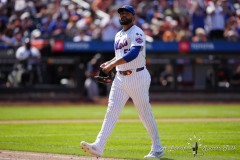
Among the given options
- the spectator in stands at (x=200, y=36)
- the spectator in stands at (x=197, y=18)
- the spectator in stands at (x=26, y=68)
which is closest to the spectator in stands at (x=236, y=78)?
the spectator in stands at (x=200, y=36)

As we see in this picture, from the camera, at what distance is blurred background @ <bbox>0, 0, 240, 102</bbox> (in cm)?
1941

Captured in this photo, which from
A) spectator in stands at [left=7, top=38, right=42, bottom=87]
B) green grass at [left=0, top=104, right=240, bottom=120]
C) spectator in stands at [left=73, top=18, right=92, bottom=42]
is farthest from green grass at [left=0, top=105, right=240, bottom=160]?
spectator in stands at [left=73, top=18, right=92, bottom=42]

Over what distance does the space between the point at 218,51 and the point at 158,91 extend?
247 centimetres

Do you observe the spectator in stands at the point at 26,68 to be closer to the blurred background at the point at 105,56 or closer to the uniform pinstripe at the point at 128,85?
the blurred background at the point at 105,56

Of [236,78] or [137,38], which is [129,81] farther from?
[236,78]

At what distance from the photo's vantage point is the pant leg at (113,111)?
25.0 ft

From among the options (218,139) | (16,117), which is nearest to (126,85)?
(218,139)

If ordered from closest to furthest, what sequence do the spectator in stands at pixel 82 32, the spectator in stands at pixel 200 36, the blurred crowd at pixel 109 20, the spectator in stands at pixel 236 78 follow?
the spectator in stands at pixel 236 78 → the spectator in stands at pixel 82 32 → the spectator in stands at pixel 200 36 → the blurred crowd at pixel 109 20

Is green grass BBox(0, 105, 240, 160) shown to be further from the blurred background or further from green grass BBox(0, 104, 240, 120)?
the blurred background

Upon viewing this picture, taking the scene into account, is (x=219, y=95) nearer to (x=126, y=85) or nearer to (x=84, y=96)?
(x=84, y=96)

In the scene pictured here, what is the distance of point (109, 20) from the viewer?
2006 centimetres

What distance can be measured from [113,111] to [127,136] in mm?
3137

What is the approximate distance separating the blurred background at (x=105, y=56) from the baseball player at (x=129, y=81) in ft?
37.4

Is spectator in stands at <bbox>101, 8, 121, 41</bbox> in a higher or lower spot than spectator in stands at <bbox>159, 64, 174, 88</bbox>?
higher
